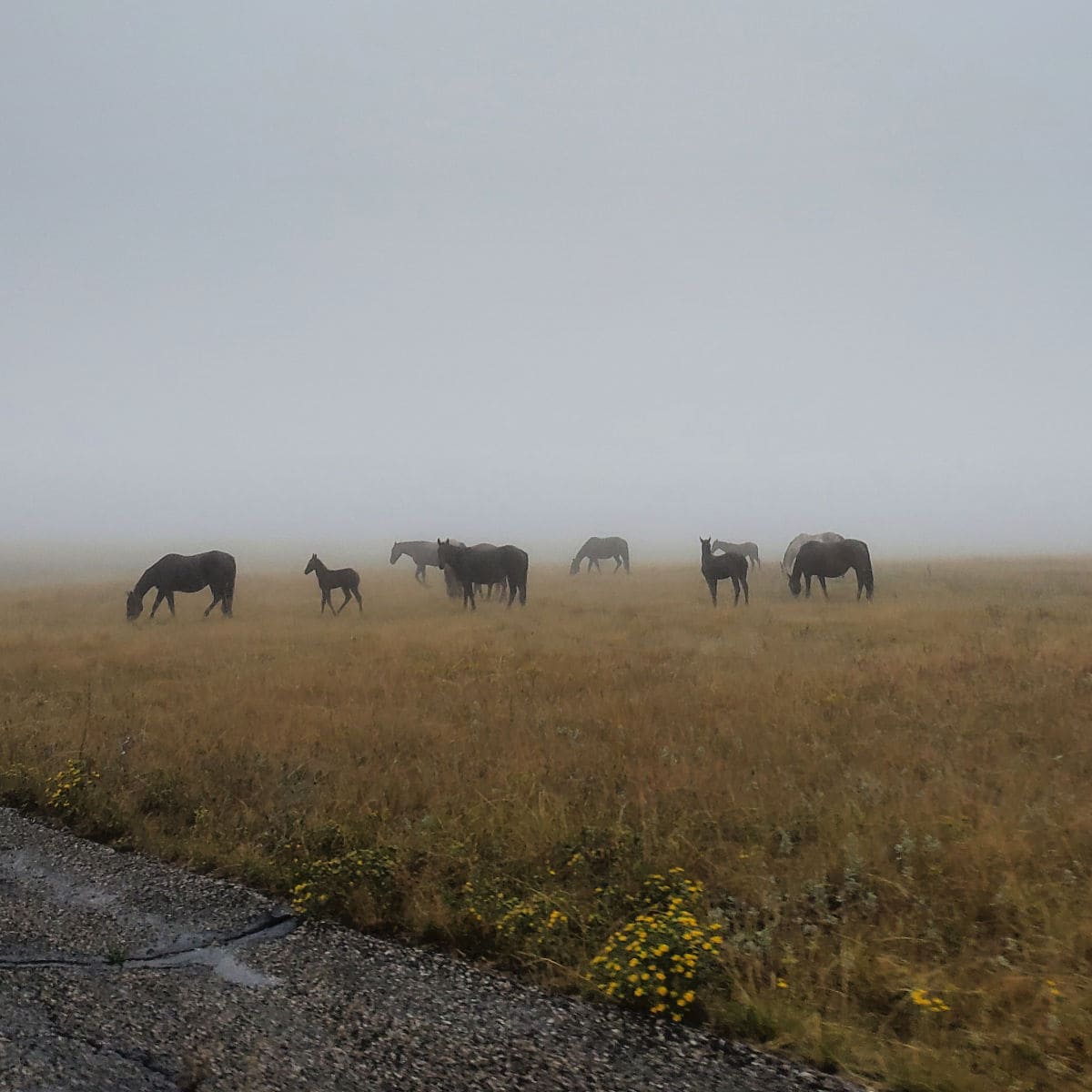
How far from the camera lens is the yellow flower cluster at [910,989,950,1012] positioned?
4.41 metres

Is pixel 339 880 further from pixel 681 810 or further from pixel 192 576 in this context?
pixel 192 576

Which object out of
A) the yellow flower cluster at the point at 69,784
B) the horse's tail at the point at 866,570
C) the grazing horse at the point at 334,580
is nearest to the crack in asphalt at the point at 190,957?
the yellow flower cluster at the point at 69,784

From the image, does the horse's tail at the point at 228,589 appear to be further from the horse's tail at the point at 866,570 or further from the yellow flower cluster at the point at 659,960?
the yellow flower cluster at the point at 659,960

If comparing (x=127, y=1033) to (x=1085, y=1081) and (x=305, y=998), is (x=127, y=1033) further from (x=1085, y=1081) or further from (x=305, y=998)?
(x=1085, y=1081)

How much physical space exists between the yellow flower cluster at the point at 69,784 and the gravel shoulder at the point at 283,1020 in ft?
8.11

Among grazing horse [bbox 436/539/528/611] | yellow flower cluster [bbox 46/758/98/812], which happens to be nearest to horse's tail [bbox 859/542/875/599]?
grazing horse [bbox 436/539/528/611]

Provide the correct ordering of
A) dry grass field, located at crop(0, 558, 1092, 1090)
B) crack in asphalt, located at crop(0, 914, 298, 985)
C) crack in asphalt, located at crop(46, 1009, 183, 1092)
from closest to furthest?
crack in asphalt, located at crop(46, 1009, 183, 1092) → dry grass field, located at crop(0, 558, 1092, 1090) → crack in asphalt, located at crop(0, 914, 298, 985)

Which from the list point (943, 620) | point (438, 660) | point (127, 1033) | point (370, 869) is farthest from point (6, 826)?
point (943, 620)

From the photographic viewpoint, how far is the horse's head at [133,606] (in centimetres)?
2706

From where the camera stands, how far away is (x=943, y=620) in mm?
20062

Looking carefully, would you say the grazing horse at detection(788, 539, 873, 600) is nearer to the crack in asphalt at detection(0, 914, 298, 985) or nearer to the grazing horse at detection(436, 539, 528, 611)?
the grazing horse at detection(436, 539, 528, 611)

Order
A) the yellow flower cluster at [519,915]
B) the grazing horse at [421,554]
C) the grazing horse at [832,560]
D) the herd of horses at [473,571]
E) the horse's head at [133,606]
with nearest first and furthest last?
the yellow flower cluster at [519,915] → the horse's head at [133,606] → the herd of horses at [473,571] → the grazing horse at [832,560] → the grazing horse at [421,554]

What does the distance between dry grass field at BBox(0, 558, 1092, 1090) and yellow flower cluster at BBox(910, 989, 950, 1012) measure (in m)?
0.05

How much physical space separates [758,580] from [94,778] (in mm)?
32604
